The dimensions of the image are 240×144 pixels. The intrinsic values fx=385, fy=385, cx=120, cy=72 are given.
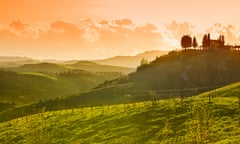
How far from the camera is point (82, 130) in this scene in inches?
4038

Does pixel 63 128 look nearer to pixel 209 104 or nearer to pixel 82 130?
pixel 82 130

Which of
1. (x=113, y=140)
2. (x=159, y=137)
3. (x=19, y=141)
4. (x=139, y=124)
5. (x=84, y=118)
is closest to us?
(x=159, y=137)

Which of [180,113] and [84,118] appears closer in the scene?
[180,113]

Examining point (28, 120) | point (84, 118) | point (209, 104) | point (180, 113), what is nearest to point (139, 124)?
point (180, 113)

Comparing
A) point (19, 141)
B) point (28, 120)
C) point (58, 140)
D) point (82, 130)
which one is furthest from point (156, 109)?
point (28, 120)

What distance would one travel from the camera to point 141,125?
9412 centimetres

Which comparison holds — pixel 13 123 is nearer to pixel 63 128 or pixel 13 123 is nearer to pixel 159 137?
pixel 63 128

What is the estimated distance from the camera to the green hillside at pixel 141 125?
76644 mm

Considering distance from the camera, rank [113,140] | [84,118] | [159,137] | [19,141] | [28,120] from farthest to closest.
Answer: [28,120] < [84,118] < [19,141] < [113,140] < [159,137]

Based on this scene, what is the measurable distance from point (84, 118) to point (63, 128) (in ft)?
34.4

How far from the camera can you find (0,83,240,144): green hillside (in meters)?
76.6

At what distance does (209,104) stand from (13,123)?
68017 millimetres

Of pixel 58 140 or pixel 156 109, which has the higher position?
pixel 156 109

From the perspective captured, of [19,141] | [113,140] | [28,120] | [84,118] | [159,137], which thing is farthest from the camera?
[28,120]
